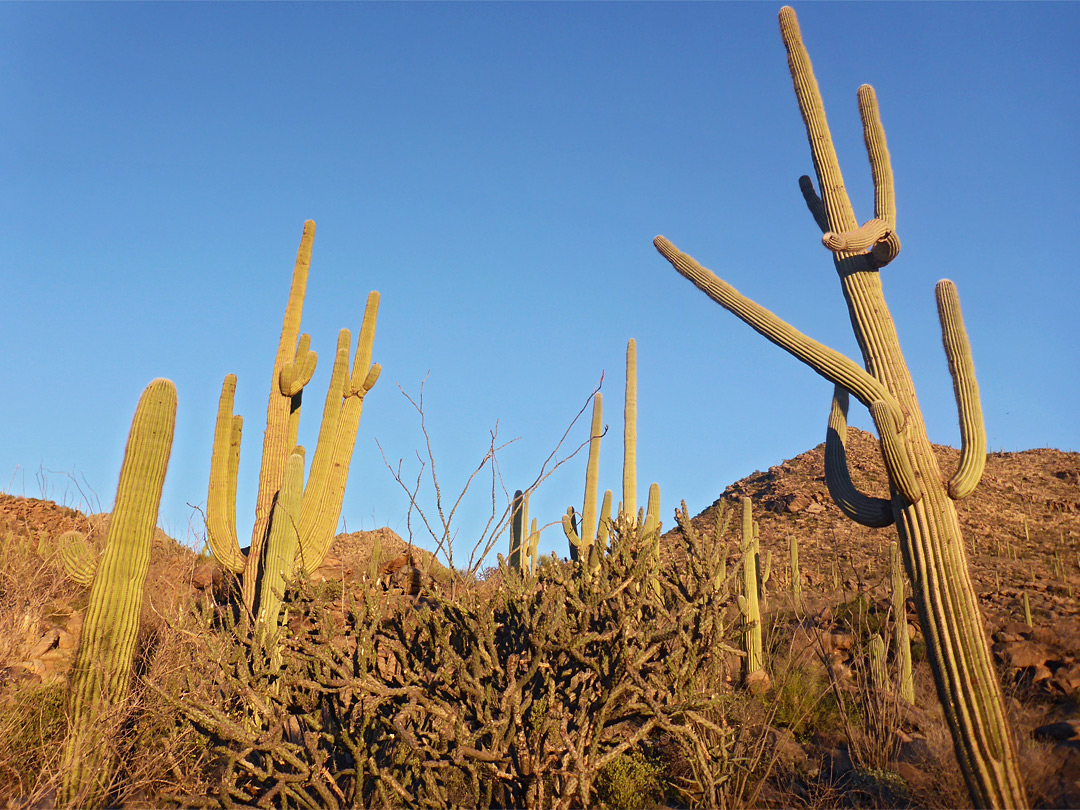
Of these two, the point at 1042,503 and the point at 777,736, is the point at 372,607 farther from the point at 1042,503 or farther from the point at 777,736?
the point at 1042,503

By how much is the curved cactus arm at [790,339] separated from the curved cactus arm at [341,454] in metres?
4.41

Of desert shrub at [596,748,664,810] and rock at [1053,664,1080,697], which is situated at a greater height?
rock at [1053,664,1080,697]

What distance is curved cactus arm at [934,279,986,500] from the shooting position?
4.54 metres

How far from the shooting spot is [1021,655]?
7.86 meters

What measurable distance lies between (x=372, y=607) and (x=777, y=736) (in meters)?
3.86

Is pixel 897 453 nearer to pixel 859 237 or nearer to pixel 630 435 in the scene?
pixel 859 237

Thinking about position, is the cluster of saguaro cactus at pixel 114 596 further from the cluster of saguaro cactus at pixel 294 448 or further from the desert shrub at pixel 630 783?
the desert shrub at pixel 630 783

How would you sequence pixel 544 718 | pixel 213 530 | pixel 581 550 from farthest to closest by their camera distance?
1. pixel 213 530
2. pixel 581 550
3. pixel 544 718

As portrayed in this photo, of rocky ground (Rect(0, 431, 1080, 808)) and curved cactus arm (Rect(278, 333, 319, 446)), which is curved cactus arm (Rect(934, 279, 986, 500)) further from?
curved cactus arm (Rect(278, 333, 319, 446))

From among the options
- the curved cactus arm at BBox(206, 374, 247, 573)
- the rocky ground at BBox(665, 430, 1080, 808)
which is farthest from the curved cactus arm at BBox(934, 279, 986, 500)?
the curved cactus arm at BBox(206, 374, 247, 573)

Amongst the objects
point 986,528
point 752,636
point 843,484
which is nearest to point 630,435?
point 752,636

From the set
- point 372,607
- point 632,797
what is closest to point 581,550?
point 372,607

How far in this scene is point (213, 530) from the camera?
7.80 metres

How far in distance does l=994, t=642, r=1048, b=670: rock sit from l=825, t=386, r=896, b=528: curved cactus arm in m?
3.96
